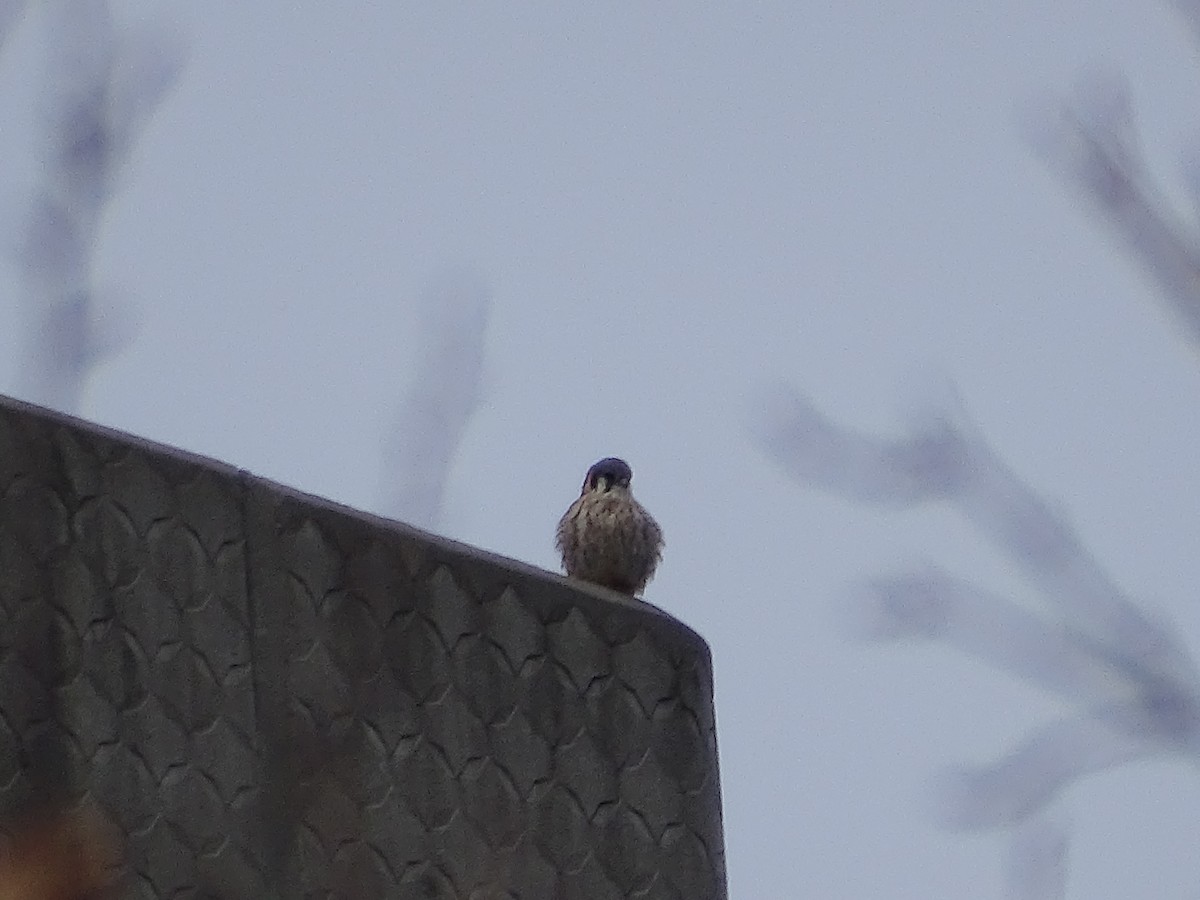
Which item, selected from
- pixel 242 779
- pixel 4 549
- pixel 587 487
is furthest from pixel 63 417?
pixel 587 487

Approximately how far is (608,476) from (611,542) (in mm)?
441

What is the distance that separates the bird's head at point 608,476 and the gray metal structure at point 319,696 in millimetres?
2503

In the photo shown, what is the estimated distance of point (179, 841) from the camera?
7.06 m

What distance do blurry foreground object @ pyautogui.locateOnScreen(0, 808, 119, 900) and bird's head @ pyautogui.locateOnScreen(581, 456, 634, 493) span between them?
4256 mm

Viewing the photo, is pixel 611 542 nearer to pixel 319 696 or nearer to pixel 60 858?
pixel 319 696

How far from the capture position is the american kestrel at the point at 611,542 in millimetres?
10586

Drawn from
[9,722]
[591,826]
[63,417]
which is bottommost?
[591,826]

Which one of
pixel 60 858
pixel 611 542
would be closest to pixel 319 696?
pixel 60 858

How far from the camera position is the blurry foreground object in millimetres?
5191

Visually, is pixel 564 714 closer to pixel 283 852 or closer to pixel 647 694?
pixel 647 694

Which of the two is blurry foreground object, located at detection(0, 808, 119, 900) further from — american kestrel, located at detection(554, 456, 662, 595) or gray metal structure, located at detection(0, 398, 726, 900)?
american kestrel, located at detection(554, 456, 662, 595)

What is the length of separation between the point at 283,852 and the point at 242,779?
20 cm

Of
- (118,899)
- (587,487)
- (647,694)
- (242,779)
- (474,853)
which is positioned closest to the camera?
(118,899)

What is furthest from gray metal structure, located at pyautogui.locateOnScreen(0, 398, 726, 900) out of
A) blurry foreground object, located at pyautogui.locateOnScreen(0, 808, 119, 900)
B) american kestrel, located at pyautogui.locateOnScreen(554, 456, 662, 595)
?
american kestrel, located at pyautogui.locateOnScreen(554, 456, 662, 595)
